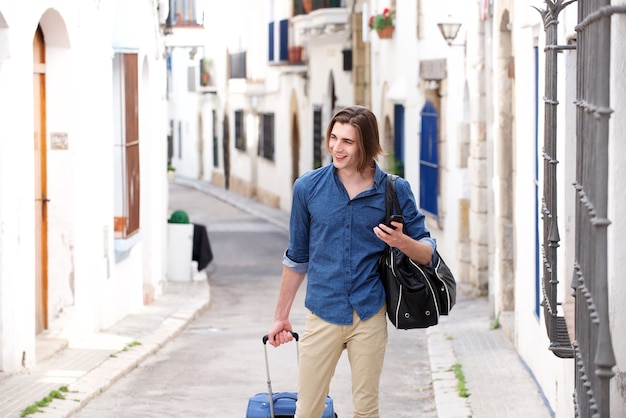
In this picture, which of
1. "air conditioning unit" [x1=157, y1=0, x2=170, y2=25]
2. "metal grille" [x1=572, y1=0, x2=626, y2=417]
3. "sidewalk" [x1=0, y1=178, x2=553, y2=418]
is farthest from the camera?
"air conditioning unit" [x1=157, y1=0, x2=170, y2=25]

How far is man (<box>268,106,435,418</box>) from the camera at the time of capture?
574cm

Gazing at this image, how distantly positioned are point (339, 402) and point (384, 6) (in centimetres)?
1399

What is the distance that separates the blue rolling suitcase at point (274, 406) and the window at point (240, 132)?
34429 millimetres

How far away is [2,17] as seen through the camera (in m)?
9.18

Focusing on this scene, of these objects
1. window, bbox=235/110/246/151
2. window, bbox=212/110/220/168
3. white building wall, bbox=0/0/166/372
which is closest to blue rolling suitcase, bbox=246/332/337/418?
white building wall, bbox=0/0/166/372

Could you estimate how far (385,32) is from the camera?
21.7 m

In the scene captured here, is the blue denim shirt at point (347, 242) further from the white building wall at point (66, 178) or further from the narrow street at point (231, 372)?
the white building wall at point (66, 178)

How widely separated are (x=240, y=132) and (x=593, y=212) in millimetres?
37464

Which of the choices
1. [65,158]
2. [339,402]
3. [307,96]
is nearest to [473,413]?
[339,402]

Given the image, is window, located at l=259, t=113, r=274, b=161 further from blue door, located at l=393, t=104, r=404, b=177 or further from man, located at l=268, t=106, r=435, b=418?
man, located at l=268, t=106, r=435, b=418

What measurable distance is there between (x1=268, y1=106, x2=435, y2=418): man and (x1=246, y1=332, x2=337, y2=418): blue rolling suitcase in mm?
158

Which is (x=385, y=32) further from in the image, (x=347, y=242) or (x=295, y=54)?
(x=347, y=242)

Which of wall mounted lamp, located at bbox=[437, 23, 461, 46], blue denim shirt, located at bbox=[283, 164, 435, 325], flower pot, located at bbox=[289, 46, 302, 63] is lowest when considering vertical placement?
blue denim shirt, located at bbox=[283, 164, 435, 325]

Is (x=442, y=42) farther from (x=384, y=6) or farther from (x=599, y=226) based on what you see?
(x=599, y=226)
